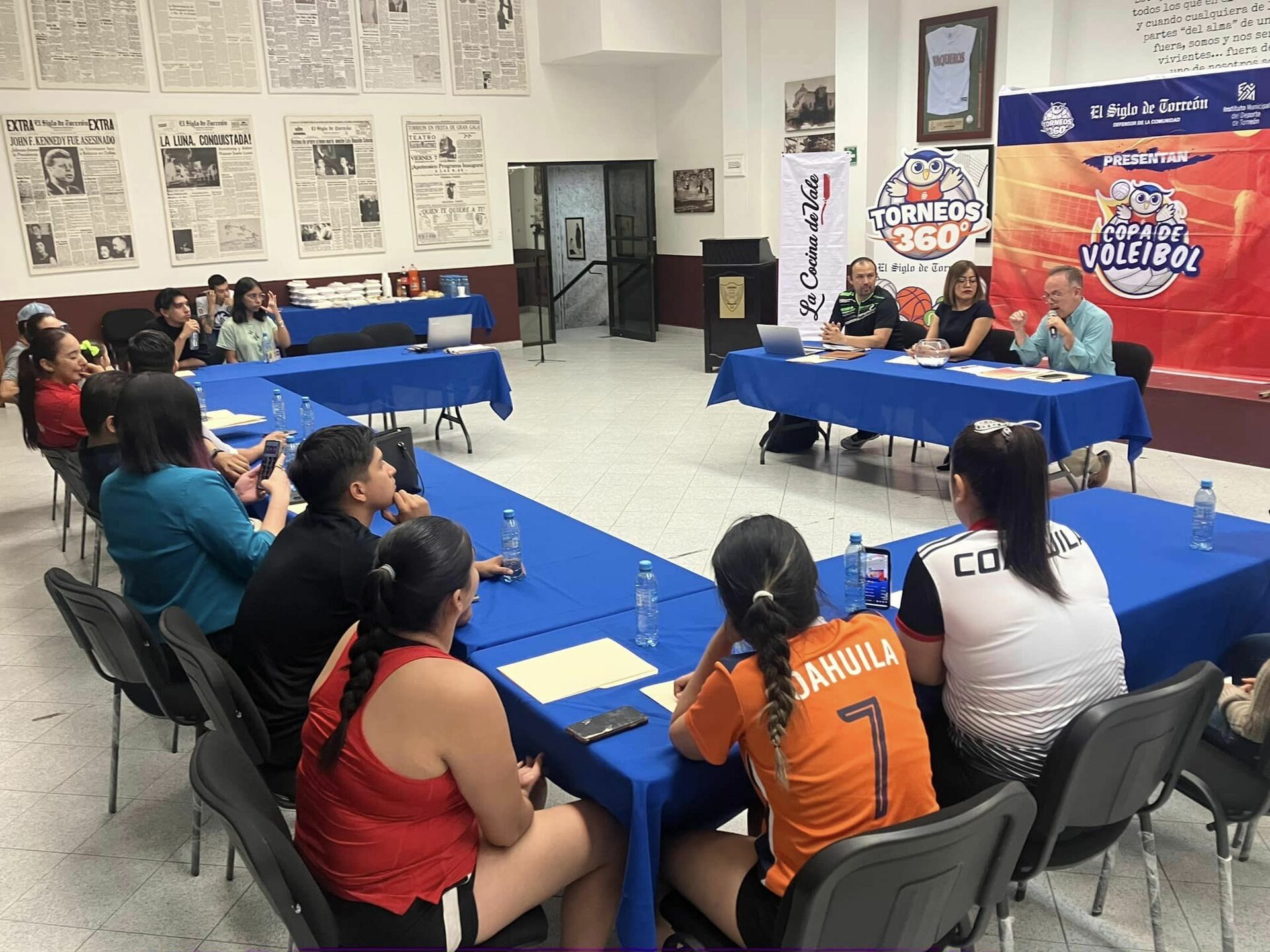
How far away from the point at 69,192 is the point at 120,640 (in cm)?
791

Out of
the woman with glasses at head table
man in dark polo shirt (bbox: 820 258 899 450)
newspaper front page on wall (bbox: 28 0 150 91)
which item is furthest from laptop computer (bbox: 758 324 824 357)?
newspaper front page on wall (bbox: 28 0 150 91)

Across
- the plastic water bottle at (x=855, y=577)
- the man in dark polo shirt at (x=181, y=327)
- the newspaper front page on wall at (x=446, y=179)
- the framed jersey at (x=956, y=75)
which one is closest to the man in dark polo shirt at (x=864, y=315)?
the framed jersey at (x=956, y=75)

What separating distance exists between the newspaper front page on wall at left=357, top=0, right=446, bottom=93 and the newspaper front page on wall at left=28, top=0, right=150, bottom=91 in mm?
2031

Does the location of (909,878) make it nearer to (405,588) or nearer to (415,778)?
(415,778)

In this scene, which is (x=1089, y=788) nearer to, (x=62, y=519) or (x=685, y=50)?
(x=62, y=519)

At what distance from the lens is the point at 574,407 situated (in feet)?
27.0

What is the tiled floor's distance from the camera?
7.80 ft

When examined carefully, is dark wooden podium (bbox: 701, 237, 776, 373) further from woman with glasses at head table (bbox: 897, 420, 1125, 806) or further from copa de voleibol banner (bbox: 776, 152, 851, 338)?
woman with glasses at head table (bbox: 897, 420, 1125, 806)

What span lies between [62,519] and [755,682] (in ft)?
17.4

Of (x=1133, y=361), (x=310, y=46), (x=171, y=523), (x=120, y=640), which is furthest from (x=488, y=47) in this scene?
(x=120, y=640)

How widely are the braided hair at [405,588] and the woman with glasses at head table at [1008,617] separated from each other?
0.89m

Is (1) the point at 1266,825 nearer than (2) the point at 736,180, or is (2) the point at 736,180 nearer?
(1) the point at 1266,825

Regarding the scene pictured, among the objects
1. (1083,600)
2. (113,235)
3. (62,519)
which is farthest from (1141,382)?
(113,235)

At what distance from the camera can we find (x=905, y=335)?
6.23 m
